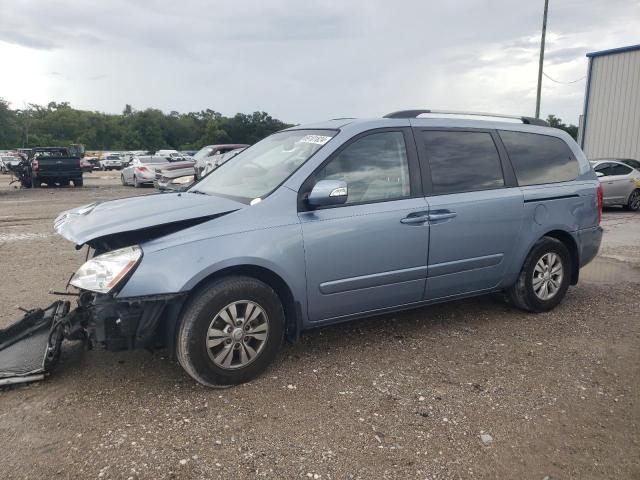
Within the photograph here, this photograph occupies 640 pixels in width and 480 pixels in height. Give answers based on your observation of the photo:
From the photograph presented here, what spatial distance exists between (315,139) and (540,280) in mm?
2519

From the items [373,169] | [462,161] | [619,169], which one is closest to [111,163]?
[619,169]

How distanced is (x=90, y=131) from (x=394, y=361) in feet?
352

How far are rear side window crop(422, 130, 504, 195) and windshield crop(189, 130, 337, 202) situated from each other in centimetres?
89

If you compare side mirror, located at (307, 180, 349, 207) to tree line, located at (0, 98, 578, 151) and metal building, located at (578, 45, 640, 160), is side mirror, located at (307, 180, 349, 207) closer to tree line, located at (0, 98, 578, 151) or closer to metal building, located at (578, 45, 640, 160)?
metal building, located at (578, 45, 640, 160)

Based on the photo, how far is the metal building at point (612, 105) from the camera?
20312mm

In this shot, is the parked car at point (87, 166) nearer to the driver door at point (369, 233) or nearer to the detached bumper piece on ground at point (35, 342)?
the detached bumper piece on ground at point (35, 342)

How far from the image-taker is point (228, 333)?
3.44 m

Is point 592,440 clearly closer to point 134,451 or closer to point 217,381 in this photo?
point 217,381

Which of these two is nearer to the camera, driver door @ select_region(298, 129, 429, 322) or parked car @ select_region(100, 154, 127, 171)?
driver door @ select_region(298, 129, 429, 322)

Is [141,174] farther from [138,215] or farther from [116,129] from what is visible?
[116,129]

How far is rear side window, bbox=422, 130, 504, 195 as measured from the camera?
434 centimetres

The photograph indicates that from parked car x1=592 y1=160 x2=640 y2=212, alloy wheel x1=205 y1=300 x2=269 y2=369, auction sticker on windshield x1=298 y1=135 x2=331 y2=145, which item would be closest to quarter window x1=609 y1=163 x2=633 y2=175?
parked car x1=592 y1=160 x2=640 y2=212

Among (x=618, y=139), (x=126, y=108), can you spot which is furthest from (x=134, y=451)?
(x=126, y=108)

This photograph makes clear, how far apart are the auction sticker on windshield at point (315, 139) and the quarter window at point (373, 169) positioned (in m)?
0.18
